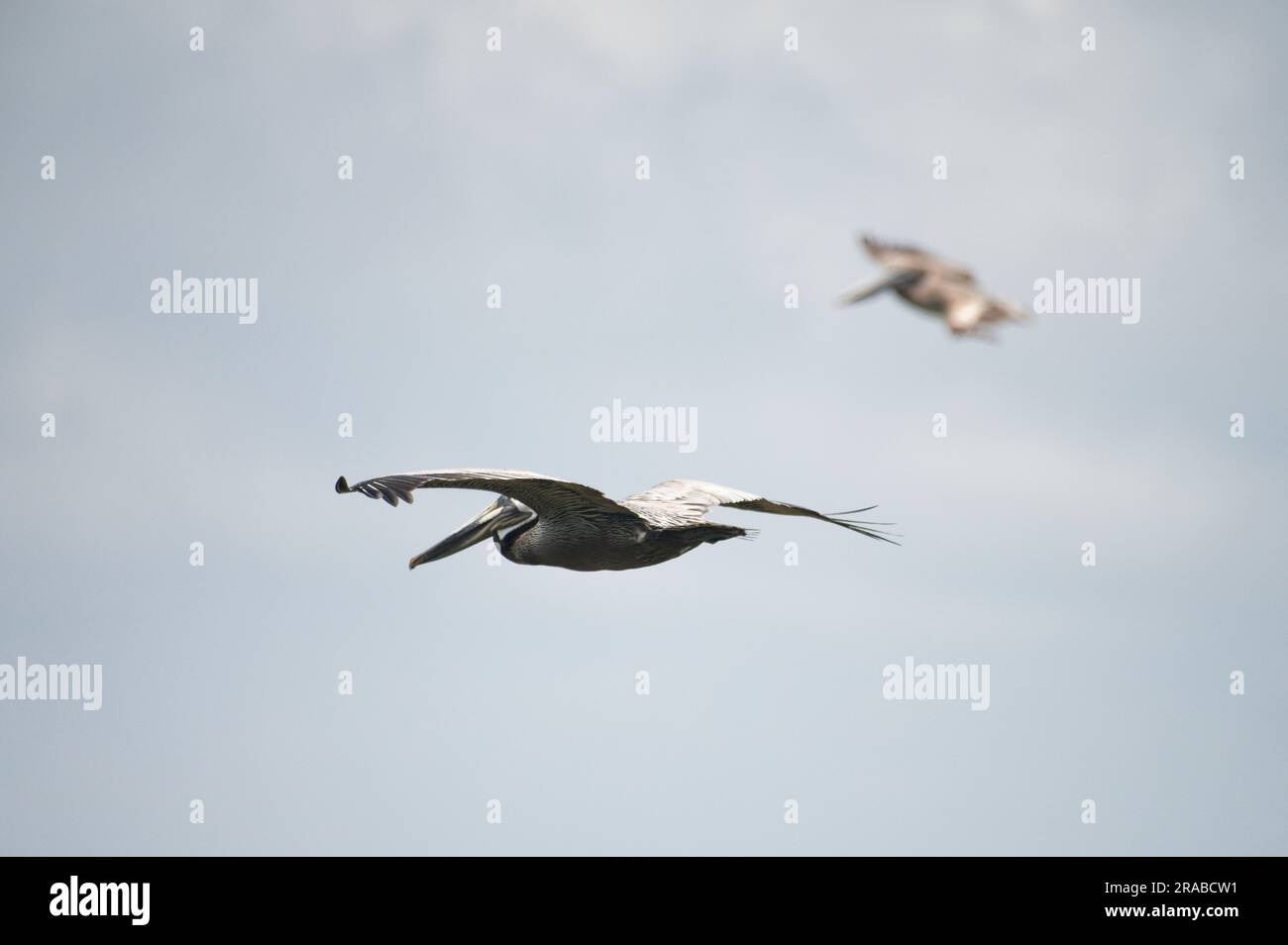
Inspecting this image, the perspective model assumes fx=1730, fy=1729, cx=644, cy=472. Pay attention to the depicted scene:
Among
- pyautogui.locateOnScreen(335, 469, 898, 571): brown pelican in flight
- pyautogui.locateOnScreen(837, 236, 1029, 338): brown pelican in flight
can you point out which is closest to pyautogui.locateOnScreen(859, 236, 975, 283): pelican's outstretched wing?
pyautogui.locateOnScreen(837, 236, 1029, 338): brown pelican in flight

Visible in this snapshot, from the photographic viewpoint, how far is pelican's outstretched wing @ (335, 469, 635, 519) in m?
11.9

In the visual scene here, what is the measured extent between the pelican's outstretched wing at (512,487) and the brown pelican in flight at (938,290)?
2700mm

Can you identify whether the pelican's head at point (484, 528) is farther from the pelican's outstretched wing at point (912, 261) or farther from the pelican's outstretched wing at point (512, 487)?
the pelican's outstretched wing at point (912, 261)

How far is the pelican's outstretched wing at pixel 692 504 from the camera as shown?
1438cm

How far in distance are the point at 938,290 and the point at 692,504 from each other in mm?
4318

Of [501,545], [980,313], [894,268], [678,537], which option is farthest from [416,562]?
[980,313]

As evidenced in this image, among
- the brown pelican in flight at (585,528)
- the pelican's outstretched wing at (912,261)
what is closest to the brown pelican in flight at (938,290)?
the pelican's outstretched wing at (912,261)

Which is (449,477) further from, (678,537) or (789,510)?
(789,510)

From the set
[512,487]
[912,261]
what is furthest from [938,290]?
[512,487]

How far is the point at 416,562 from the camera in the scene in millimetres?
14258

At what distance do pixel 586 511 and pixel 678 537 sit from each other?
32.9 inches

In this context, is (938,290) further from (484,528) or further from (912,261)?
(484,528)

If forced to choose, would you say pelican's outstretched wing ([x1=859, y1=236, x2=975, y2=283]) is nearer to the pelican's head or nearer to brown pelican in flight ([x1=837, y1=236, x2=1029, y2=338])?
brown pelican in flight ([x1=837, y1=236, x2=1029, y2=338])
